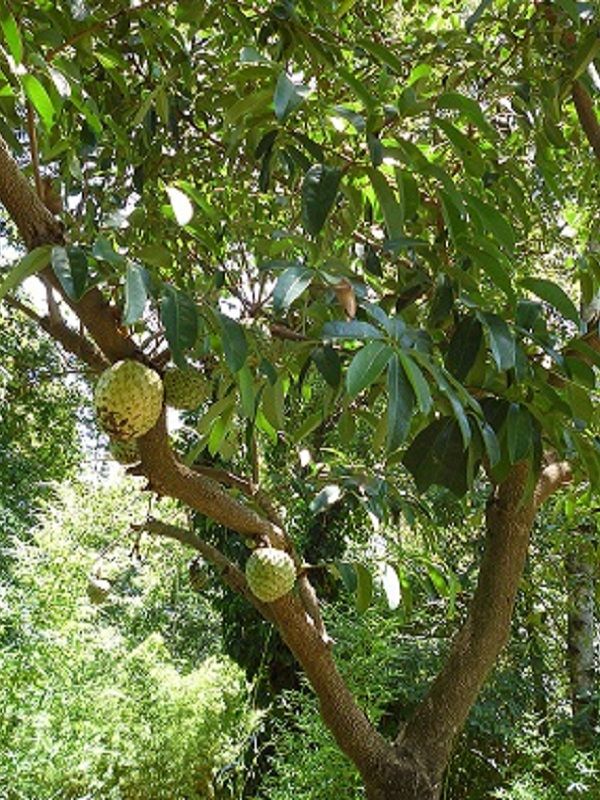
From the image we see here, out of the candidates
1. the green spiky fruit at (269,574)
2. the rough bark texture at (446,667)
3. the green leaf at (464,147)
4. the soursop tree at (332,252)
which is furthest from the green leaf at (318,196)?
the green spiky fruit at (269,574)

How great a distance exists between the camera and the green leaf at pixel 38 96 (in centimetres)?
104

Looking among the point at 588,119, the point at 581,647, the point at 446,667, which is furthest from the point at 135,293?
the point at 581,647

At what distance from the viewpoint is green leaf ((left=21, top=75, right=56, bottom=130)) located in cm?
104

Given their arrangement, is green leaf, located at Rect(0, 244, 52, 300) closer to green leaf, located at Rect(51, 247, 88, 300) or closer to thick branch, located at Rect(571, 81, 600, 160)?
green leaf, located at Rect(51, 247, 88, 300)

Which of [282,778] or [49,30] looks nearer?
[49,30]

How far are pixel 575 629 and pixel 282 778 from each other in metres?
1.78

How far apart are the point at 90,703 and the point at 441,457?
2633 millimetres

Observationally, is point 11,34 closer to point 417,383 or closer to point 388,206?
point 388,206

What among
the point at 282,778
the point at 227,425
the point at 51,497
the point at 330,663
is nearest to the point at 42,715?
the point at 282,778

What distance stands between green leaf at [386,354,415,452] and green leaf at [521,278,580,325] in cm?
29

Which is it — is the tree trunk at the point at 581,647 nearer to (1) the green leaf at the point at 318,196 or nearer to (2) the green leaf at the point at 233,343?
(1) the green leaf at the point at 318,196

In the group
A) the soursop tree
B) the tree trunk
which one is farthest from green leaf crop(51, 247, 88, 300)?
the tree trunk

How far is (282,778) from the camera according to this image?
3.10 metres

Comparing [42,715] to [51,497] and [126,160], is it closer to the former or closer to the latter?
[126,160]
